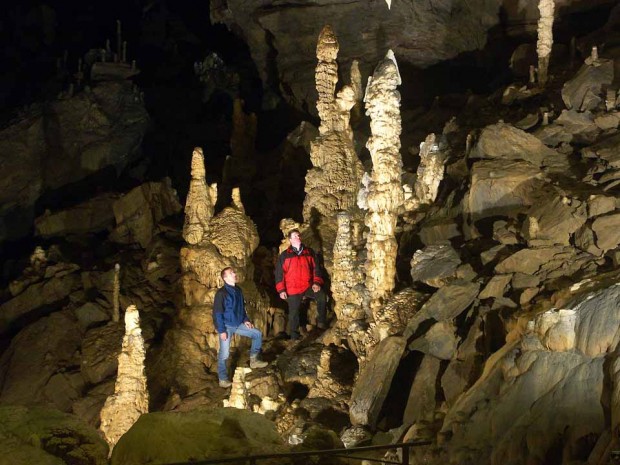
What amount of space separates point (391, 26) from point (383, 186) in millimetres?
12848

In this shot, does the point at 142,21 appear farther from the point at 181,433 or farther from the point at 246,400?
the point at 181,433

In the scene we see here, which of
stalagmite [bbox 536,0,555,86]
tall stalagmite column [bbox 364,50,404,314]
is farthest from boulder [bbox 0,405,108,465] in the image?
stalagmite [bbox 536,0,555,86]

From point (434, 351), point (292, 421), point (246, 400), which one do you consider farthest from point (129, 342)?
point (434, 351)

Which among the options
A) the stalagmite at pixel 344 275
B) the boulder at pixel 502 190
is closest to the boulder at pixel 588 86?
the boulder at pixel 502 190

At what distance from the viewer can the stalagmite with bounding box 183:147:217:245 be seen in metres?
13.4

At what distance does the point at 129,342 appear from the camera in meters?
10.9

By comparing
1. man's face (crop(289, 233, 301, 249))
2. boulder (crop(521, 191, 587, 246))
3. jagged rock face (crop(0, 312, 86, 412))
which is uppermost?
boulder (crop(521, 191, 587, 246))

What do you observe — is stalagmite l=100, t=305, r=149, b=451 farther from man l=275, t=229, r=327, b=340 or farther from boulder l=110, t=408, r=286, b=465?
boulder l=110, t=408, r=286, b=465

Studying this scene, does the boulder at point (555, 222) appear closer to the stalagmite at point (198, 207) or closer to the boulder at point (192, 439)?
the boulder at point (192, 439)

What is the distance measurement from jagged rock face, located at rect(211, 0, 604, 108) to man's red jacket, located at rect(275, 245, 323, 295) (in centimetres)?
1166

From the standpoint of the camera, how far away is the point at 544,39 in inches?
629

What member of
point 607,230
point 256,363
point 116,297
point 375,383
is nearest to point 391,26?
point 116,297

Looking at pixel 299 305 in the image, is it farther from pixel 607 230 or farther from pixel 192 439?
pixel 192 439

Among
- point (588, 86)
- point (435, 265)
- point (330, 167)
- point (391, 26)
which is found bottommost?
point (435, 265)
